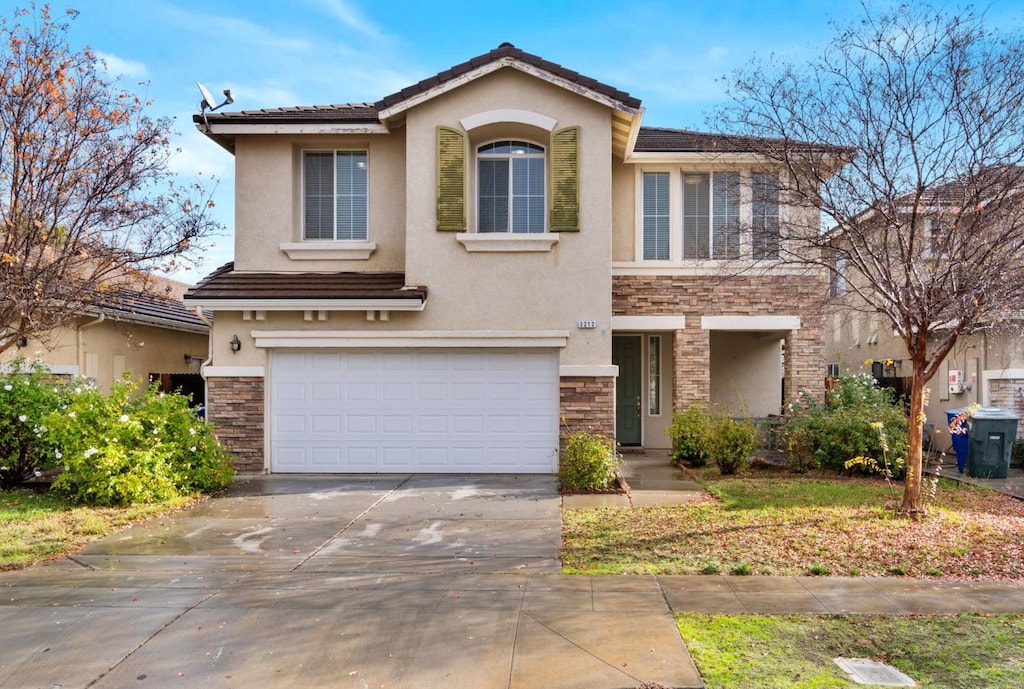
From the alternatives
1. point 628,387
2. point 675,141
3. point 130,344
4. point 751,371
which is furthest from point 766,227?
point 130,344

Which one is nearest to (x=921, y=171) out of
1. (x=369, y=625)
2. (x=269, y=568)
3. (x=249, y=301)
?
(x=369, y=625)

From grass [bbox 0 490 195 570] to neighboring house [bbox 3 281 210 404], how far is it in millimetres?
2620

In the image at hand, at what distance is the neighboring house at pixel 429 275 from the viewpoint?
13.0m

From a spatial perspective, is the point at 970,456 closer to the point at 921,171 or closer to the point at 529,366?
the point at 921,171

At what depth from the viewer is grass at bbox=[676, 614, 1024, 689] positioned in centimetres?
484

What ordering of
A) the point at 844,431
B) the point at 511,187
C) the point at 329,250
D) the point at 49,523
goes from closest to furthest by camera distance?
the point at 49,523 → the point at 844,431 → the point at 511,187 → the point at 329,250

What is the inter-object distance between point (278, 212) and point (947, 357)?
13.5 meters

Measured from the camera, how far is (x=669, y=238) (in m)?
15.1

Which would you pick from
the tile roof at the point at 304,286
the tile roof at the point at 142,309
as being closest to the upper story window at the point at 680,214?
the tile roof at the point at 304,286

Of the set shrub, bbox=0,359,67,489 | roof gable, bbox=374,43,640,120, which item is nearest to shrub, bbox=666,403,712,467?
roof gable, bbox=374,43,640,120

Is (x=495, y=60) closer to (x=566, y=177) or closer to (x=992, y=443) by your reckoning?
(x=566, y=177)

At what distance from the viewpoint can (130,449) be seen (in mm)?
10750

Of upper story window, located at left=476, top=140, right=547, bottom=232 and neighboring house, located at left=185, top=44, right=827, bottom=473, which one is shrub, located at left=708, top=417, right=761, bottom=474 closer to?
neighboring house, located at left=185, top=44, right=827, bottom=473

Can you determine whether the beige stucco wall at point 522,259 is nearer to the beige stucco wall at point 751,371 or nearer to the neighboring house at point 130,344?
the neighboring house at point 130,344
